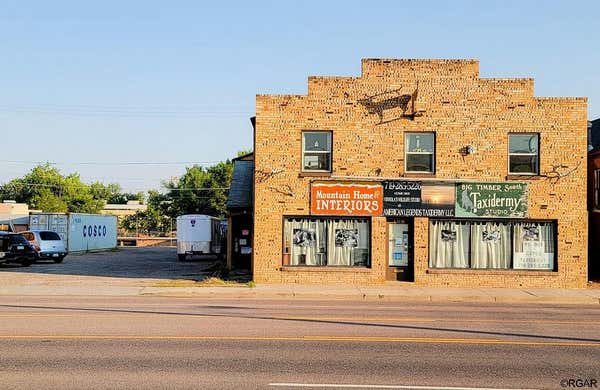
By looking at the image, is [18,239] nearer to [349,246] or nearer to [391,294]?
[349,246]

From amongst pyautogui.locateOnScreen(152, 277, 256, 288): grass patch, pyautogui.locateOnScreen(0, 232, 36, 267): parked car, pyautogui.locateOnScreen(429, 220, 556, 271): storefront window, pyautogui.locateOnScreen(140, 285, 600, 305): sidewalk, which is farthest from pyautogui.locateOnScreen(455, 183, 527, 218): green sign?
pyautogui.locateOnScreen(0, 232, 36, 267): parked car

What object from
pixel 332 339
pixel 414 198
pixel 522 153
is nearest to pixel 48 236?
pixel 414 198

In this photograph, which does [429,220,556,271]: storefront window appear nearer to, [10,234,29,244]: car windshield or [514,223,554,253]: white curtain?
[514,223,554,253]: white curtain

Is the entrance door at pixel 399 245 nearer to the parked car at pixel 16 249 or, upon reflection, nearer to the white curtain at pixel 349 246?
the white curtain at pixel 349 246

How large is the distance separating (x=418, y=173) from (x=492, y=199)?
2.89 meters

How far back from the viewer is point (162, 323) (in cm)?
1462

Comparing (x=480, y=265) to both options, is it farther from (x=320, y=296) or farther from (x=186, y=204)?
(x=186, y=204)

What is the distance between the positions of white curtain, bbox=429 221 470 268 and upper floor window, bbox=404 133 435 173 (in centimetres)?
213

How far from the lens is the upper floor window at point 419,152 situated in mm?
26172

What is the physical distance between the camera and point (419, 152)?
26.2 metres

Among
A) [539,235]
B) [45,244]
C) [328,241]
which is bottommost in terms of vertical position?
Result: [45,244]

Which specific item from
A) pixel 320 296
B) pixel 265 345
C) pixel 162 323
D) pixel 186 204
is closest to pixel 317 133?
pixel 320 296

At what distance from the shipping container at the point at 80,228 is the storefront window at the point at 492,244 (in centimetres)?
3225

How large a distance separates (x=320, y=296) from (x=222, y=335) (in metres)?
10.2
